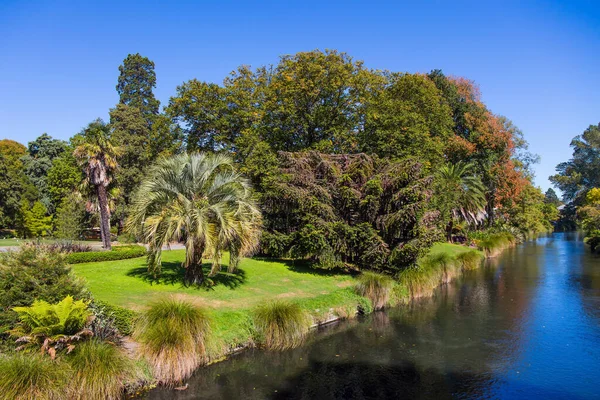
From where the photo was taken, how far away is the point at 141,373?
1144cm

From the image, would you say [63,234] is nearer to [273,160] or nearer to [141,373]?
[273,160]

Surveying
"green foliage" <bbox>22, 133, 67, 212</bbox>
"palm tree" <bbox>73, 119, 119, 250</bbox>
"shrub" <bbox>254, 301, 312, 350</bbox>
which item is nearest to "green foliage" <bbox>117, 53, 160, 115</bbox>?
"green foliage" <bbox>22, 133, 67, 212</bbox>

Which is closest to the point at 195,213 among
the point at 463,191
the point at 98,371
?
the point at 98,371

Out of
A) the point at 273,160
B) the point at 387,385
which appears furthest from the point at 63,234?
the point at 387,385

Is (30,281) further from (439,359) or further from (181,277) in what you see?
(439,359)

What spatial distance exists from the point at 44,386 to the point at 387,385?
9.04 meters

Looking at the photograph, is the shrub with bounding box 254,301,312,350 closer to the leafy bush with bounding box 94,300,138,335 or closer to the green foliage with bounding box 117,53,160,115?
the leafy bush with bounding box 94,300,138,335

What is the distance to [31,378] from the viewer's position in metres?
9.34

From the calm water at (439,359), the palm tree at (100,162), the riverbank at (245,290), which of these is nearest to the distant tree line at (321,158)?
the palm tree at (100,162)

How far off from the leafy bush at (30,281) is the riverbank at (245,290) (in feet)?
7.53

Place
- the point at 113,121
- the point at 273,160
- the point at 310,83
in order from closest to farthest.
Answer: the point at 273,160
the point at 310,83
the point at 113,121

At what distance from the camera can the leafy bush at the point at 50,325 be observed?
10523mm

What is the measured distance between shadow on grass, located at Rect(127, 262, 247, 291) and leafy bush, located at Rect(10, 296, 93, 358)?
27.1ft

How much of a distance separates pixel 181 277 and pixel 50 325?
1003cm
